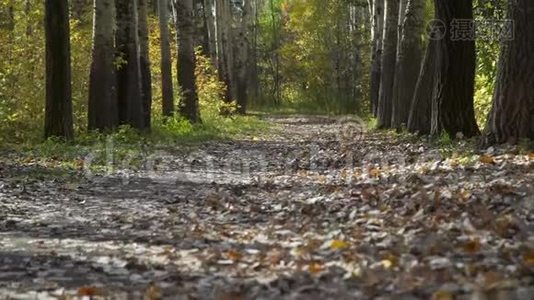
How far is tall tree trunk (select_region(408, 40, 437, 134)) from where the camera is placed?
15969 millimetres

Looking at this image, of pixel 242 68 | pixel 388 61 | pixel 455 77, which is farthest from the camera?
pixel 242 68

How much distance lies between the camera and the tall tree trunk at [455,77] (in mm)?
13414

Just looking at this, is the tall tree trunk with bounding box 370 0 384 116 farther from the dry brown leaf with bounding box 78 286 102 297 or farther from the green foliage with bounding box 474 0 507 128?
the dry brown leaf with bounding box 78 286 102 297

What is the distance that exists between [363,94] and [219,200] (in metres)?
41.6

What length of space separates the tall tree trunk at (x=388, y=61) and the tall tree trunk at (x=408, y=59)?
2462mm

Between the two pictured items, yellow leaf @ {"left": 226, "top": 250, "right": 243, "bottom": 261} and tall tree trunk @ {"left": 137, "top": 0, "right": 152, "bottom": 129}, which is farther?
tall tree trunk @ {"left": 137, "top": 0, "right": 152, "bottom": 129}

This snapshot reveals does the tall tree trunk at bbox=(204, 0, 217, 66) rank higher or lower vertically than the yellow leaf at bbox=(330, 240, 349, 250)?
higher

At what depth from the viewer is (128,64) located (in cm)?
1745

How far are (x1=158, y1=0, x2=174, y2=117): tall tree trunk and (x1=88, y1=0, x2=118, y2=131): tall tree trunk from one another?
4.86 metres

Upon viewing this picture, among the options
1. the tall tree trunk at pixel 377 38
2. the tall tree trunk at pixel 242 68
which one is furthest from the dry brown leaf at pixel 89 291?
the tall tree trunk at pixel 242 68

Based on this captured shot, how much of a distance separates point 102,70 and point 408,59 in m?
7.76

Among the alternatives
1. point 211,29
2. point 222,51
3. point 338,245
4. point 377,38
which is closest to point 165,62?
point 211,29

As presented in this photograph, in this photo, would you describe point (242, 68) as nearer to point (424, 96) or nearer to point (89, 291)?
point (424, 96)

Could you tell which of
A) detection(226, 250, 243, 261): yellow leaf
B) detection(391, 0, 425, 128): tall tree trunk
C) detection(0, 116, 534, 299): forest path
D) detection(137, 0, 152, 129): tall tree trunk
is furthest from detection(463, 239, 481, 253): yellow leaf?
detection(137, 0, 152, 129): tall tree trunk
